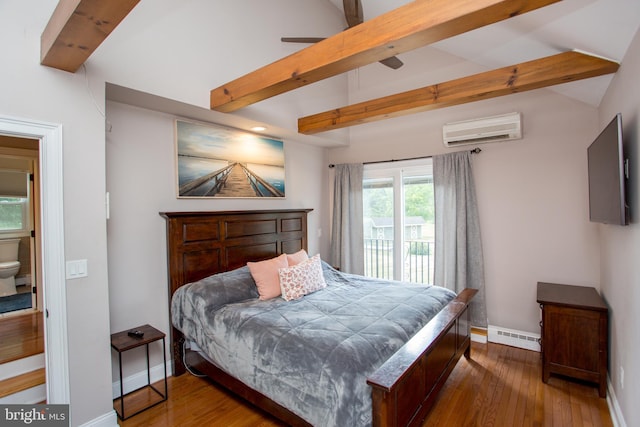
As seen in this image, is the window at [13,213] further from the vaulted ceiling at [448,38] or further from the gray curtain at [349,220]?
the gray curtain at [349,220]

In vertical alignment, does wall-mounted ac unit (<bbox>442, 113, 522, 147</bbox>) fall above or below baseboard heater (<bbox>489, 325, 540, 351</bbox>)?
above

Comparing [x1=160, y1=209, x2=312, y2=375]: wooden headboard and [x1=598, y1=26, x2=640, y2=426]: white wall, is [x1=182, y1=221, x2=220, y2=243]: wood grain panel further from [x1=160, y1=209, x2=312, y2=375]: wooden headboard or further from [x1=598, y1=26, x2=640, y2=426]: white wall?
[x1=598, y1=26, x2=640, y2=426]: white wall

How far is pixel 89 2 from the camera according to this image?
1.36 meters

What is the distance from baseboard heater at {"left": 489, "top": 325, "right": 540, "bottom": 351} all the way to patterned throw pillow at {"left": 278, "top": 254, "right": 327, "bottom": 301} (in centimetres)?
205

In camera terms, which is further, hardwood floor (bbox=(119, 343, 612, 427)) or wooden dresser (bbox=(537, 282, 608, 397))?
wooden dresser (bbox=(537, 282, 608, 397))

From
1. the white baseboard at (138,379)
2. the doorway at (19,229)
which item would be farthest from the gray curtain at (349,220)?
the doorway at (19,229)

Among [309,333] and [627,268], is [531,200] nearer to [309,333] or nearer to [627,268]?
[627,268]

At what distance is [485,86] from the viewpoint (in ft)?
8.50

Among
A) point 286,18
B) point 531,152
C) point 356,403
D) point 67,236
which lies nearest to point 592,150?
point 531,152

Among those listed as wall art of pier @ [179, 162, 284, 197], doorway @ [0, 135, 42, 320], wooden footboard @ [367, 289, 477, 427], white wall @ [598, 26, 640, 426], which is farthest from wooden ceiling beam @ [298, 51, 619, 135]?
doorway @ [0, 135, 42, 320]

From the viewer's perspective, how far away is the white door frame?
1979mm

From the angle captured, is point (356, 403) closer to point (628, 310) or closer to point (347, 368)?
point (347, 368)

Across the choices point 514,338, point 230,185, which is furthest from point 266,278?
point 514,338

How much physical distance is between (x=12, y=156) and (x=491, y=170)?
18.4 feet
